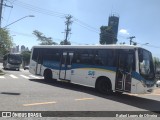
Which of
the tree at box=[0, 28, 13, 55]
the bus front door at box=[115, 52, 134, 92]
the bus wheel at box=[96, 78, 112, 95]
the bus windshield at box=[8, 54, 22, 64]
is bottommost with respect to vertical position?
the bus wheel at box=[96, 78, 112, 95]

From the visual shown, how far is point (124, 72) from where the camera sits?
1680cm

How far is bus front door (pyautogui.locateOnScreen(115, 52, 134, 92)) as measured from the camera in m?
16.5

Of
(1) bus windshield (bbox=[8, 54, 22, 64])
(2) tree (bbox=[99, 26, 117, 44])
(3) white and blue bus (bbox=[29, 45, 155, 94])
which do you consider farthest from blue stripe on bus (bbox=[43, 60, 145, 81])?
(2) tree (bbox=[99, 26, 117, 44])

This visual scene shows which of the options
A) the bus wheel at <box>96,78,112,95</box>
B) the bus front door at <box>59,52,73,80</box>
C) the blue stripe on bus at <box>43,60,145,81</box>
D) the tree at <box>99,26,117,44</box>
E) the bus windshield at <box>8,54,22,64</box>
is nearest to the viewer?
the blue stripe on bus at <box>43,60,145,81</box>

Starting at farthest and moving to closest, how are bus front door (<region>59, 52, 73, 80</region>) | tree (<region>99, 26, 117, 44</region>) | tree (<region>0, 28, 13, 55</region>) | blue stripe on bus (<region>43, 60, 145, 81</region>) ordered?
tree (<region>99, 26, 117, 44</region>)
tree (<region>0, 28, 13, 55</region>)
bus front door (<region>59, 52, 73, 80</region>)
blue stripe on bus (<region>43, 60, 145, 81</region>)

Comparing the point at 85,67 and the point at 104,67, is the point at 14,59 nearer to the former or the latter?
the point at 85,67

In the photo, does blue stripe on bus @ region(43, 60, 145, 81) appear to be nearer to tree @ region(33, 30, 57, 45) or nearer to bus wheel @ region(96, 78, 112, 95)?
bus wheel @ region(96, 78, 112, 95)

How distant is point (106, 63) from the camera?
18.2m

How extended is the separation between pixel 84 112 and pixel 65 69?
10311 millimetres

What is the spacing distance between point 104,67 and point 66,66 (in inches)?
153

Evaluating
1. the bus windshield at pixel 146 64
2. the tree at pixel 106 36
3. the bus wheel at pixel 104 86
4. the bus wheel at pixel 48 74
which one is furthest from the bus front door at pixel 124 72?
the tree at pixel 106 36

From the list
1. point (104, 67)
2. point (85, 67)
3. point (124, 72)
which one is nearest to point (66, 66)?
point (85, 67)

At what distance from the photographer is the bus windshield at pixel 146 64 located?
16442mm

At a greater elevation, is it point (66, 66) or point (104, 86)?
point (66, 66)
